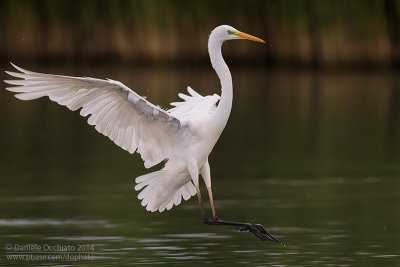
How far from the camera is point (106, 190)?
40.1ft

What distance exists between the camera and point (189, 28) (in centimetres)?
2795

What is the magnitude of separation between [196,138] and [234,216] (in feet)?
5.74

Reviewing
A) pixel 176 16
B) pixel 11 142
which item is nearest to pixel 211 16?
pixel 176 16

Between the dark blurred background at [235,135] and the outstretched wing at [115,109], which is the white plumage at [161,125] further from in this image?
the dark blurred background at [235,135]

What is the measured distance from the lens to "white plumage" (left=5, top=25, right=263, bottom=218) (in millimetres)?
8672

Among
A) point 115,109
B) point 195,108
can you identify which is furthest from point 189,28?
point 115,109

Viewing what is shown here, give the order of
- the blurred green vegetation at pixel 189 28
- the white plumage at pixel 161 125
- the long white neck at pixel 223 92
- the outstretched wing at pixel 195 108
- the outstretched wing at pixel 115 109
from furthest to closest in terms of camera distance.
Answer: the blurred green vegetation at pixel 189 28, the outstretched wing at pixel 195 108, the long white neck at pixel 223 92, the white plumage at pixel 161 125, the outstretched wing at pixel 115 109

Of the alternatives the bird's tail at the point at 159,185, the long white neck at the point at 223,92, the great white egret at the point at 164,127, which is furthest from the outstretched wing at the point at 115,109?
the long white neck at the point at 223,92

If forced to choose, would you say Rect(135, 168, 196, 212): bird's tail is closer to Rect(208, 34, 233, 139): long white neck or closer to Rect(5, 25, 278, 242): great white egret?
Rect(5, 25, 278, 242): great white egret

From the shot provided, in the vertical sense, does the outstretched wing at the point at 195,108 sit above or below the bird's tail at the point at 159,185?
above

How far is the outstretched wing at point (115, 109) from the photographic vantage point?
841 centimetres

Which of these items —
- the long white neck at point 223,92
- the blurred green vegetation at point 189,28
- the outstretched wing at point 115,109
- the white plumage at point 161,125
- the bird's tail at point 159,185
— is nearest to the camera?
the outstretched wing at point 115,109

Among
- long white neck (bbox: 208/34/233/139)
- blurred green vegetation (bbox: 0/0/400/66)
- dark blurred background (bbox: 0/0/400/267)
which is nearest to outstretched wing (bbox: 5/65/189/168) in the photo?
long white neck (bbox: 208/34/233/139)

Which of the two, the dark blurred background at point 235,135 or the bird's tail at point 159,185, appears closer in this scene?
the bird's tail at point 159,185
